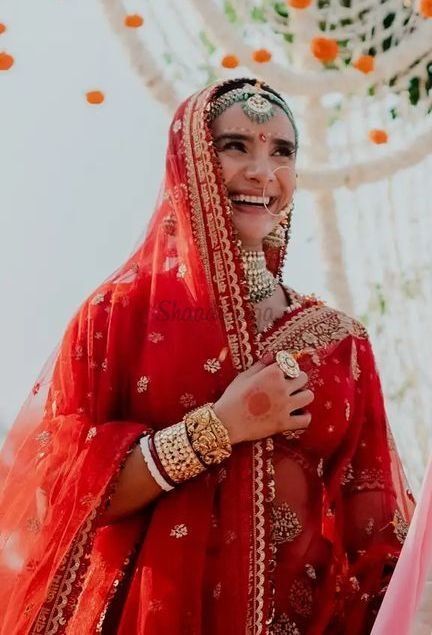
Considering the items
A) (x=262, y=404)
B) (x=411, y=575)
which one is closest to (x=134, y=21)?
(x=262, y=404)

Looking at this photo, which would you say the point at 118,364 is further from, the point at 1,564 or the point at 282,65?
the point at 282,65

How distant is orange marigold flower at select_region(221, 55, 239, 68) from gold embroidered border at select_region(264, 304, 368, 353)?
3.94 feet

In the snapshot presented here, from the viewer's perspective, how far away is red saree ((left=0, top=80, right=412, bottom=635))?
1.70 m

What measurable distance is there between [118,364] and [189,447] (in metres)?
0.20

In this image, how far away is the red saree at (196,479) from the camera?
1702 mm

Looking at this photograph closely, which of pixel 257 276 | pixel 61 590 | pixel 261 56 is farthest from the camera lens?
pixel 261 56

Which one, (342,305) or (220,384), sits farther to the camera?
(342,305)

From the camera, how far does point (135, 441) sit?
177 cm

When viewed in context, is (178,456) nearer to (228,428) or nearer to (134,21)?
(228,428)

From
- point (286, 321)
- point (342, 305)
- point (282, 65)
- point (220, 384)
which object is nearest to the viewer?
point (220, 384)

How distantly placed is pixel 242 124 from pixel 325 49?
4.35 feet

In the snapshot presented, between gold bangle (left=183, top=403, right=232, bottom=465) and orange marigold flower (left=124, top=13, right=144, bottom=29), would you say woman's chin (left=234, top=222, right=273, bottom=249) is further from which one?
orange marigold flower (left=124, top=13, right=144, bottom=29)

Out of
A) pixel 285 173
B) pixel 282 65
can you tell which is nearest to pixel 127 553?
pixel 285 173

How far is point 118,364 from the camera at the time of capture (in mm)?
1846
